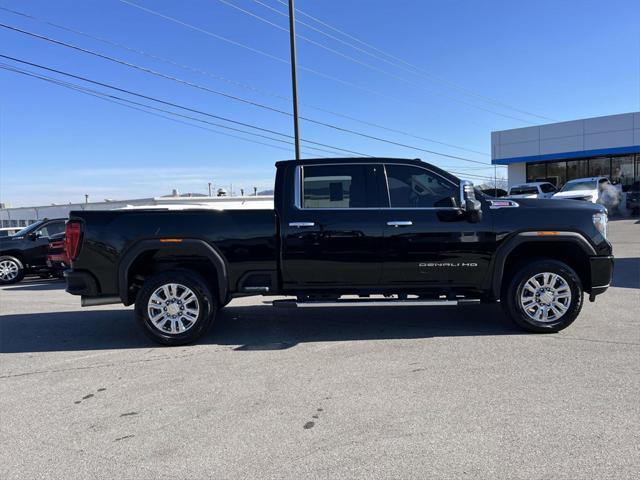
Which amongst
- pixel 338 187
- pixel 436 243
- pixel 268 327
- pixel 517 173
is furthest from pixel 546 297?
pixel 517 173

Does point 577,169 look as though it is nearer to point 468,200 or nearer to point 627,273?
point 627,273

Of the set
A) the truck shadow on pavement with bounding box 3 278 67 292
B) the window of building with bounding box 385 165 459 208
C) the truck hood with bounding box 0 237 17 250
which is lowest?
the truck shadow on pavement with bounding box 3 278 67 292

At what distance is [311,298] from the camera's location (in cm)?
576

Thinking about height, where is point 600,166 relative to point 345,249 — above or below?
above

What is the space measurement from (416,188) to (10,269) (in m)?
11.2

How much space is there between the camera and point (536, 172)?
1305 inches

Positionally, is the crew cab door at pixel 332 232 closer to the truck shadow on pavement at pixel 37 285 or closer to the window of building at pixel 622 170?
the truck shadow on pavement at pixel 37 285

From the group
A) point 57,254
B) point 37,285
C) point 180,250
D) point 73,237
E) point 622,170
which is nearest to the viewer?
point 73,237

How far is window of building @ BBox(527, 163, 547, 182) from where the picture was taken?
32.8 meters

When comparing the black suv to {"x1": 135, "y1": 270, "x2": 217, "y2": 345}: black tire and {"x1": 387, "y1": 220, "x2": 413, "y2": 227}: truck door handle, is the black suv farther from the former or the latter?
{"x1": 387, "y1": 220, "x2": 413, "y2": 227}: truck door handle

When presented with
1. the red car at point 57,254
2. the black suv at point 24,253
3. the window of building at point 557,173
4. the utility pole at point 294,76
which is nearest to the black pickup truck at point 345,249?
the red car at point 57,254

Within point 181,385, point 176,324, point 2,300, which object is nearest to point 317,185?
point 176,324

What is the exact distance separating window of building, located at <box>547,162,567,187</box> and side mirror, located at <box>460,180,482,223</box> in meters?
29.9

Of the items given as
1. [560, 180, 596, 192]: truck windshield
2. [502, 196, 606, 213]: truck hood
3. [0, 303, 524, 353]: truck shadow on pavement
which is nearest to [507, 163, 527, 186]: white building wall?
[560, 180, 596, 192]: truck windshield
